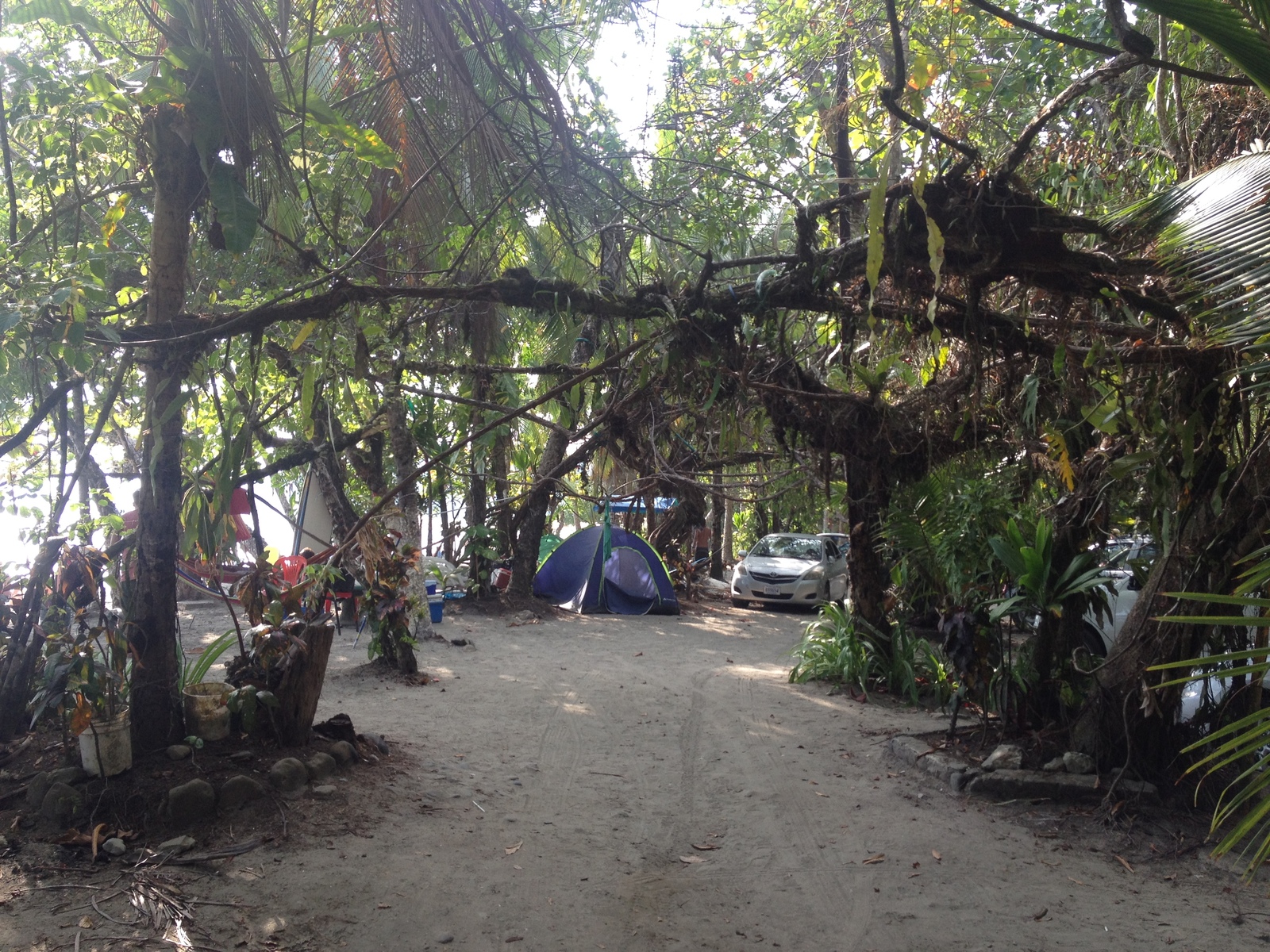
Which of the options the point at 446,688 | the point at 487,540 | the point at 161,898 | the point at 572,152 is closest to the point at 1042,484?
the point at 572,152

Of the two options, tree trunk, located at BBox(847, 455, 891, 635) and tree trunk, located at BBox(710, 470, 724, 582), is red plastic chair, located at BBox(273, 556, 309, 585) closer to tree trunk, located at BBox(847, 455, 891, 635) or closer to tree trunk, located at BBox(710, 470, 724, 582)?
tree trunk, located at BBox(847, 455, 891, 635)

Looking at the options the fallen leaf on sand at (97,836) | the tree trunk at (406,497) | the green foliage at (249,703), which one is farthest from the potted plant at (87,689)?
the tree trunk at (406,497)

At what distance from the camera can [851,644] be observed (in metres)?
8.75

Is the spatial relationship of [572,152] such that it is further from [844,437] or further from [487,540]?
[487,540]

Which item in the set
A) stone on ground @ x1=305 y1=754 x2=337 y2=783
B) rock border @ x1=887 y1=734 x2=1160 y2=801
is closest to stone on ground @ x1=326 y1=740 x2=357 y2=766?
stone on ground @ x1=305 y1=754 x2=337 y2=783

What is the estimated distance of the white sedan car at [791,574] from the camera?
16.4 meters

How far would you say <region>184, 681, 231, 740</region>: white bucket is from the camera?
5.12 m

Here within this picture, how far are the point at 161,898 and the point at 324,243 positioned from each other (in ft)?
15.1

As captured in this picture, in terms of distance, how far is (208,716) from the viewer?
5.14 meters

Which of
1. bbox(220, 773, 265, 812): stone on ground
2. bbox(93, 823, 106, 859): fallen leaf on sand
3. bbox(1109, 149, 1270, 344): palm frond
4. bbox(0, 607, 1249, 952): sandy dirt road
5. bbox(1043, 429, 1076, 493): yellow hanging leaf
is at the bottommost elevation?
bbox(0, 607, 1249, 952): sandy dirt road

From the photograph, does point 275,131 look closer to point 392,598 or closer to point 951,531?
point 392,598

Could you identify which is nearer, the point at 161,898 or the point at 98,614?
the point at 161,898

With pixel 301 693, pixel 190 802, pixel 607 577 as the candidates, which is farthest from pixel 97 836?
pixel 607 577

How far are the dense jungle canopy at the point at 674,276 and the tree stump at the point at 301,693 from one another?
2.03 feet
